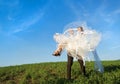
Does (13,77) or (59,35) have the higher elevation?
(59,35)

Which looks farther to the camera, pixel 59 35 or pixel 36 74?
pixel 36 74

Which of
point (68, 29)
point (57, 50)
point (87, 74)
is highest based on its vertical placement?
point (68, 29)

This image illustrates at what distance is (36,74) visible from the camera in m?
19.6

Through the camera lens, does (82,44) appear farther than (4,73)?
No

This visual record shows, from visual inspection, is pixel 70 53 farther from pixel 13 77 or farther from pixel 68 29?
pixel 13 77

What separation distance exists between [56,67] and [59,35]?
18.1ft

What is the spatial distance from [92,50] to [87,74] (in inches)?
57.9

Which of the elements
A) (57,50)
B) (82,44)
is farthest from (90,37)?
(57,50)

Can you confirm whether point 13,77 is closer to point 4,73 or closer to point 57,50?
point 4,73

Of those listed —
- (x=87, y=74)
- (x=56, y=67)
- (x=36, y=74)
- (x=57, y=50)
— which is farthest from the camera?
(x=56, y=67)

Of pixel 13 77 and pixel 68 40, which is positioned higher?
pixel 68 40

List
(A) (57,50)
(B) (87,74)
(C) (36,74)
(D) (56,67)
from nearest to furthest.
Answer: (A) (57,50) → (B) (87,74) → (C) (36,74) → (D) (56,67)

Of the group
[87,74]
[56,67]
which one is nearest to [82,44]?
[87,74]

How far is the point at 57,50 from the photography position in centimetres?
1580
